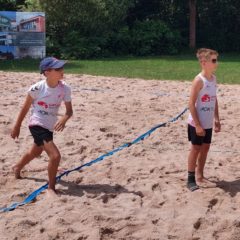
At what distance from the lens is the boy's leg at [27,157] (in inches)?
202

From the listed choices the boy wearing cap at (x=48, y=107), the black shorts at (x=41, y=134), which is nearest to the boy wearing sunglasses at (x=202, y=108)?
the boy wearing cap at (x=48, y=107)

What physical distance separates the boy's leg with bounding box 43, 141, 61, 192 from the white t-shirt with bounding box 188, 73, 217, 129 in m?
1.27

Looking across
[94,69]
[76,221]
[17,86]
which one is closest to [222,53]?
[94,69]

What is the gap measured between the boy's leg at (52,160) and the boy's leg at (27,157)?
0.28 metres

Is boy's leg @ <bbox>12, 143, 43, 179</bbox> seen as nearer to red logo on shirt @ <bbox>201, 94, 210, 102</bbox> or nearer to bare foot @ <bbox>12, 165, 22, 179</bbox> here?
bare foot @ <bbox>12, 165, 22, 179</bbox>

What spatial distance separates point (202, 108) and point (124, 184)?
1.05m

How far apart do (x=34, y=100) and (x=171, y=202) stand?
5.03 ft

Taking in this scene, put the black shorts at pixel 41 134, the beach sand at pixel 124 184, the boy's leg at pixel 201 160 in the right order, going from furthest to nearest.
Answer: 1. the boy's leg at pixel 201 160
2. the black shorts at pixel 41 134
3. the beach sand at pixel 124 184

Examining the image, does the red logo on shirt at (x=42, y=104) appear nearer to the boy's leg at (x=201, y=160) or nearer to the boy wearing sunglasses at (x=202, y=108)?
the boy wearing sunglasses at (x=202, y=108)

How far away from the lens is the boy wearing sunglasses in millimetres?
4867

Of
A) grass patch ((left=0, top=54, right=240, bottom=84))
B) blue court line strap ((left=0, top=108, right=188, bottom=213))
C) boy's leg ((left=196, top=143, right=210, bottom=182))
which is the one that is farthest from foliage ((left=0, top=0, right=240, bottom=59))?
boy's leg ((left=196, top=143, right=210, bottom=182))

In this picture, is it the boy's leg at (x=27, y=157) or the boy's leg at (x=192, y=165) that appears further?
the boy's leg at (x=27, y=157)

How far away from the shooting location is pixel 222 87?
1209cm

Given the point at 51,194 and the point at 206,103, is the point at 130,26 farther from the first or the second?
the point at 51,194
